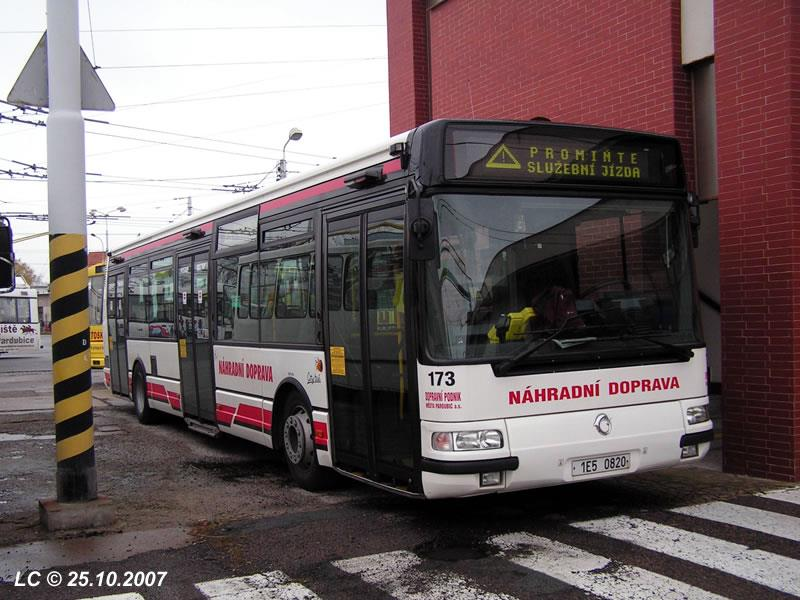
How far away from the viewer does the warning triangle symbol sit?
6.30 meters

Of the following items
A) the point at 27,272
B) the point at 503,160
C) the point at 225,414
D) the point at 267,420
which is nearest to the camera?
the point at 503,160

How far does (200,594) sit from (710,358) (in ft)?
32.9

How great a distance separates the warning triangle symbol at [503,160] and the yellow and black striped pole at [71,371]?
3.56 meters

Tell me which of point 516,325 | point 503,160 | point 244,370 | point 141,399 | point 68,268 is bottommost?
point 141,399

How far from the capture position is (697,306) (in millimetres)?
6980

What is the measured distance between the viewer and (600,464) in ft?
20.9

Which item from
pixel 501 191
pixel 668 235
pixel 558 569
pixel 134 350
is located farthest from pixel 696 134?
pixel 134 350

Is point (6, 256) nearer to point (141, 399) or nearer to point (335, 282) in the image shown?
point (335, 282)

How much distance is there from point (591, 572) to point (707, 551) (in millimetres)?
972

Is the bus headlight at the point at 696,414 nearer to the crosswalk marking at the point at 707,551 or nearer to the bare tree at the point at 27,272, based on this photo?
the crosswalk marking at the point at 707,551

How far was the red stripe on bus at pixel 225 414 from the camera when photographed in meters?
10.1

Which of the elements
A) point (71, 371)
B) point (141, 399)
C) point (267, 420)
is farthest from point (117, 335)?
point (71, 371)

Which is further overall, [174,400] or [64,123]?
[174,400]

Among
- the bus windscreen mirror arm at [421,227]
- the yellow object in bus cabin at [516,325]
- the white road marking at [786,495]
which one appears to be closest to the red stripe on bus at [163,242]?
the bus windscreen mirror arm at [421,227]
